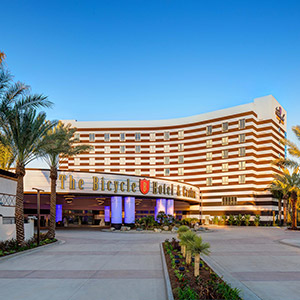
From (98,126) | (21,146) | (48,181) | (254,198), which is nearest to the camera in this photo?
(21,146)

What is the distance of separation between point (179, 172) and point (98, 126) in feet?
81.1

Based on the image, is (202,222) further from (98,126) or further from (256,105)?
(98,126)

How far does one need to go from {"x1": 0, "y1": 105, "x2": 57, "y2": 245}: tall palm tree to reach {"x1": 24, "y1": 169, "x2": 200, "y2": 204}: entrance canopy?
64.0 ft

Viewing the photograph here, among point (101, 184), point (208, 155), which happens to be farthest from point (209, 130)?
point (101, 184)

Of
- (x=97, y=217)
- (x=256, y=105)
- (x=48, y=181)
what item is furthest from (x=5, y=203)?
(x=256, y=105)

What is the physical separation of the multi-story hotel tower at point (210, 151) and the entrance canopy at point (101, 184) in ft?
57.5

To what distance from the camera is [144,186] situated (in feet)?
172

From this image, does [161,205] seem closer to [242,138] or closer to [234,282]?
[242,138]

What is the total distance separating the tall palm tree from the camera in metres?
23.3

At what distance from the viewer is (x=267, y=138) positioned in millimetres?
70875

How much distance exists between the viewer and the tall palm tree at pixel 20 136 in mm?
23312

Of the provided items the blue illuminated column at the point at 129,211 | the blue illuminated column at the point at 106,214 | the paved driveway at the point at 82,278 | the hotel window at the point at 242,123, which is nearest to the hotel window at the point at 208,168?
the hotel window at the point at 242,123

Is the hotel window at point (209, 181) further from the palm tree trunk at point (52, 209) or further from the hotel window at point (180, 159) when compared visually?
the palm tree trunk at point (52, 209)

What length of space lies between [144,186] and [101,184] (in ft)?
26.1
